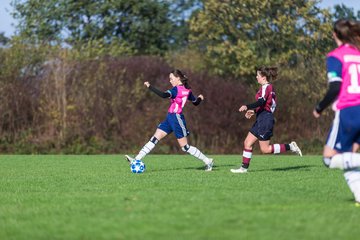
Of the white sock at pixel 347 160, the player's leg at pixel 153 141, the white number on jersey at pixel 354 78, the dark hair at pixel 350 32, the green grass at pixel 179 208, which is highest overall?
the dark hair at pixel 350 32

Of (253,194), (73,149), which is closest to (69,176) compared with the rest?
(253,194)

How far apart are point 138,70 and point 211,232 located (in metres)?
27.2

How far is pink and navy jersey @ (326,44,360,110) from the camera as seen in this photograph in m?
8.12

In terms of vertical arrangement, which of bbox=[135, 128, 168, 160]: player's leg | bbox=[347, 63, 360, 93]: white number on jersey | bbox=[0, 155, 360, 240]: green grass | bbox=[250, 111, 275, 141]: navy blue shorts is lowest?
bbox=[0, 155, 360, 240]: green grass

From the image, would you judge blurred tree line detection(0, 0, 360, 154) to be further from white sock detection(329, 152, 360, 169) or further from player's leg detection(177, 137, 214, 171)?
white sock detection(329, 152, 360, 169)

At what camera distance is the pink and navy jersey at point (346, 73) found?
8125 mm

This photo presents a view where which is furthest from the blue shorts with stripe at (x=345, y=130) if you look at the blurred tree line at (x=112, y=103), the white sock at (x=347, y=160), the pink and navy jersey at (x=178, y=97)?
the blurred tree line at (x=112, y=103)

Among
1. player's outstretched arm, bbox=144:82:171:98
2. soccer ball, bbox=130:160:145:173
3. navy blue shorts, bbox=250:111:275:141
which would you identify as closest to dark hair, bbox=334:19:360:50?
player's outstretched arm, bbox=144:82:171:98

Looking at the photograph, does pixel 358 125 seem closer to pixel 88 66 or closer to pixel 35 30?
pixel 88 66

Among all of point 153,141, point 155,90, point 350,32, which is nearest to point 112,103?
point 153,141

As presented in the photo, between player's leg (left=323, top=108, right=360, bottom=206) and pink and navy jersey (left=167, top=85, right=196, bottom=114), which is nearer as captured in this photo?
player's leg (left=323, top=108, right=360, bottom=206)

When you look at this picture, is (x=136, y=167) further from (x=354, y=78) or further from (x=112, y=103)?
(x=112, y=103)

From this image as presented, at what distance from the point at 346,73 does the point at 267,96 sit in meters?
5.37

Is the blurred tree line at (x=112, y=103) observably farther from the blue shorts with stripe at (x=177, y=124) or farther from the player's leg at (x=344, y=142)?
the player's leg at (x=344, y=142)
